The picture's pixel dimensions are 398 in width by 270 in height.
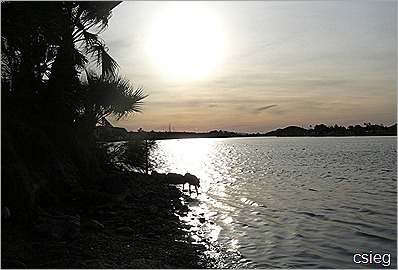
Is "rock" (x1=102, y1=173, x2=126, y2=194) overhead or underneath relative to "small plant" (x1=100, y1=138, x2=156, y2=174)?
underneath

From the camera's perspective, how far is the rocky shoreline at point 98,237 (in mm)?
7539

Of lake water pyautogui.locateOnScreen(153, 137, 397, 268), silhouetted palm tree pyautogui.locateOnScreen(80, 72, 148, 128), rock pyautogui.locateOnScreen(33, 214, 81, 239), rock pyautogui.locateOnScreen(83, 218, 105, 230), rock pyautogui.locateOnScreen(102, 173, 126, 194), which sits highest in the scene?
silhouetted palm tree pyautogui.locateOnScreen(80, 72, 148, 128)

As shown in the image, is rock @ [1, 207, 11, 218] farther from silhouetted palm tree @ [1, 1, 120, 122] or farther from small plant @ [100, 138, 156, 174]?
small plant @ [100, 138, 156, 174]

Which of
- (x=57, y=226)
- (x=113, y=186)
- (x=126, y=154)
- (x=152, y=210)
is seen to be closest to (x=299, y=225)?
(x=152, y=210)

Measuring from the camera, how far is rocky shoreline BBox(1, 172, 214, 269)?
24.7 ft

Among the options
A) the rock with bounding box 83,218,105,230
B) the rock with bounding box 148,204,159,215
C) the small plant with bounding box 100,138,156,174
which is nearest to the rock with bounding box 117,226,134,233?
the rock with bounding box 83,218,105,230

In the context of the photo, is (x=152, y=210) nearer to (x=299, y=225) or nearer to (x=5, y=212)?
(x=299, y=225)

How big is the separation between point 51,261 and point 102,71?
524 inches

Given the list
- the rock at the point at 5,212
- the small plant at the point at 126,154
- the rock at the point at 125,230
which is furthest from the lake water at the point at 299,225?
the rock at the point at 5,212

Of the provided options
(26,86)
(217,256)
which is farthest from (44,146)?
(217,256)

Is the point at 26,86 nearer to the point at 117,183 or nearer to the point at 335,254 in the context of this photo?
the point at 117,183

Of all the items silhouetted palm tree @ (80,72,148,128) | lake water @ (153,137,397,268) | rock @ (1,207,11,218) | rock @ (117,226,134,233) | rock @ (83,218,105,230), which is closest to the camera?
rock @ (1,207,11,218)

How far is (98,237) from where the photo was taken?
9242 millimetres

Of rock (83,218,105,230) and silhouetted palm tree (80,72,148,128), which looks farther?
silhouetted palm tree (80,72,148,128)
